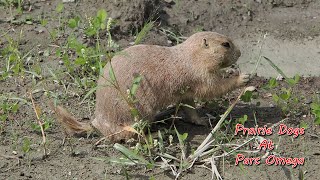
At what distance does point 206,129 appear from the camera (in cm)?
661

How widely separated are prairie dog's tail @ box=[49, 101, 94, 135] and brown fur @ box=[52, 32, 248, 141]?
9cm

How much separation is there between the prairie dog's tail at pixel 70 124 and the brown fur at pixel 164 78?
90 mm

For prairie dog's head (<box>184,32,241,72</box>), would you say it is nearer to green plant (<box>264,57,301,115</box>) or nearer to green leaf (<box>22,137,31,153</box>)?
green plant (<box>264,57,301,115</box>)

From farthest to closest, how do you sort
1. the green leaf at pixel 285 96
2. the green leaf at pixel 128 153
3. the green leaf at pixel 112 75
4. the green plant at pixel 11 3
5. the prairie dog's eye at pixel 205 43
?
the green plant at pixel 11 3 → the green leaf at pixel 285 96 → the prairie dog's eye at pixel 205 43 → the green leaf at pixel 112 75 → the green leaf at pixel 128 153

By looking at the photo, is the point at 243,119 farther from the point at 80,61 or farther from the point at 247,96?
the point at 80,61

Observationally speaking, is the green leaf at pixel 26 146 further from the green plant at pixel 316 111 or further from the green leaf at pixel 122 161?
the green plant at pixel 316 111

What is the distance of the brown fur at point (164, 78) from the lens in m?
6.18

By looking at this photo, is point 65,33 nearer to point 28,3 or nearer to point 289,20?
point 28,3

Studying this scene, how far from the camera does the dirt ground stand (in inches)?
231

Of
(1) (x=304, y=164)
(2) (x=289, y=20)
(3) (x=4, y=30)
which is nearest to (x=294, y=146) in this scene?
(1) (x=304, y=164)

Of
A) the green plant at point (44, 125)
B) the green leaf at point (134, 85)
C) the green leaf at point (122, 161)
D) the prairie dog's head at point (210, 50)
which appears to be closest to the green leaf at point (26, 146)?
the green plant at point (44, 125)

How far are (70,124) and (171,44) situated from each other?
7.48ft

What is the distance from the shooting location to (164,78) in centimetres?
630

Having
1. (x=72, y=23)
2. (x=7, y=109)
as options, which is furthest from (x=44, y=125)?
(x=72, y=23)
